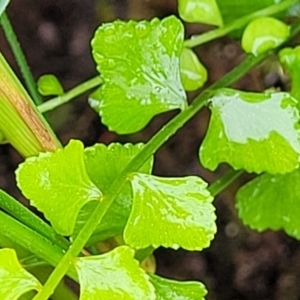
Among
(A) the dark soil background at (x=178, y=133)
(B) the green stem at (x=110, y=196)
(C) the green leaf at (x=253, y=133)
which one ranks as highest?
(B) the green stem at (x=110, y=196)

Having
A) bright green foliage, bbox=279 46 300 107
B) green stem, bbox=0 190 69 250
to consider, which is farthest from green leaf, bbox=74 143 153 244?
bright green foliage, bbox=279 46 300 107

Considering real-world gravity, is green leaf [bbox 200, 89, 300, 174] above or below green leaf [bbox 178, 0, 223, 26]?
below

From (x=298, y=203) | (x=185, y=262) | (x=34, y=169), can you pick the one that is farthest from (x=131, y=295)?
(x=185, y=262)

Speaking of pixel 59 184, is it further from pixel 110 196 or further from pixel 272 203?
pixel 272 203

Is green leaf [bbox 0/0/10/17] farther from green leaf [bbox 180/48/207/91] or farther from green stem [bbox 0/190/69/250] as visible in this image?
green leaf [bbox 180/48/207/91]

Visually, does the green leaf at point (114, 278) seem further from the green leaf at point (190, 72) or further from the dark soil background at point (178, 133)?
the dark soil background at point (178, 133)

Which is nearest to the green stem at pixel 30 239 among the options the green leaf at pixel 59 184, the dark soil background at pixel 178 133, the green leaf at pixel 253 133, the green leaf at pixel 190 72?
the green leaf at pixel 59 184
